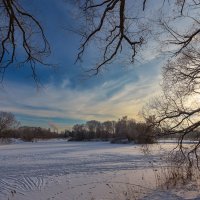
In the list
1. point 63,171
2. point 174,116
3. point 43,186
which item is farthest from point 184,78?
point 63,171

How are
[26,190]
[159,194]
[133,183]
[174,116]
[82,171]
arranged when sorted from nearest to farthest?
[174,116], [159,194], [26,190], [133,183], [82,171]

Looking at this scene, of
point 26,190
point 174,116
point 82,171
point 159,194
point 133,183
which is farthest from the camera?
point 82,171

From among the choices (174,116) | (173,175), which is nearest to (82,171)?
(173,175)

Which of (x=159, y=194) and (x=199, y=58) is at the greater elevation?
(x=199, y=58)

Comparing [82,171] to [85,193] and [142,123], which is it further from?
[142,123]

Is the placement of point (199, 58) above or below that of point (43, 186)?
above

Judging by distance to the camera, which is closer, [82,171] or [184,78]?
[184,78]

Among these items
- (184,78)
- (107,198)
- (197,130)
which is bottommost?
(107,198)

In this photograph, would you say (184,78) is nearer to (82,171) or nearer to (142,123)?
(142,123)

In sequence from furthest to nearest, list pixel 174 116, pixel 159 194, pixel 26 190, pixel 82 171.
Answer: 1. pixel 82 171
2. pixel 26 190
3. pixel 159 194
4. pixel 174 116

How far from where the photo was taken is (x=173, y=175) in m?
11.5

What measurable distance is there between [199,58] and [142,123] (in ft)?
9.21

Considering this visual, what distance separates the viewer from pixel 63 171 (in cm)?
1431

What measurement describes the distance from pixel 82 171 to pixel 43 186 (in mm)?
3561
